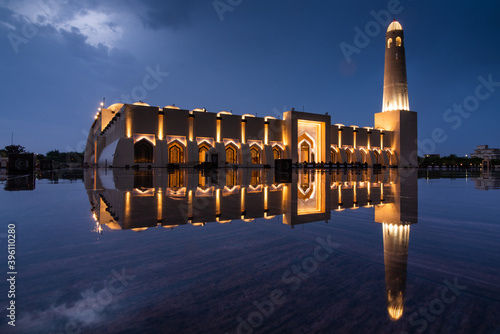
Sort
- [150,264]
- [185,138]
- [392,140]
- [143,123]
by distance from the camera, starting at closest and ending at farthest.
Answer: [150,264]
[143,123]
[185,138]
[392,140]

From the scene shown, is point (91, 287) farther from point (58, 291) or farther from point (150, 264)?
point (150, 264)

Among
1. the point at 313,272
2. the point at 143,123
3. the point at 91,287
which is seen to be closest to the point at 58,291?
the point at 91,287

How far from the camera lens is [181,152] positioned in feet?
104

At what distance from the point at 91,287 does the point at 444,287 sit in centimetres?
140

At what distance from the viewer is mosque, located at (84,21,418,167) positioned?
28.9 meters

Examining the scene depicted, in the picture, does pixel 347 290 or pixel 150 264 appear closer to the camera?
pixel 347 290

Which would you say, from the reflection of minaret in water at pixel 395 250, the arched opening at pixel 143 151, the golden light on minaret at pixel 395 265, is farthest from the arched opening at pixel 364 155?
the golden light on minaret at pixel 395 265

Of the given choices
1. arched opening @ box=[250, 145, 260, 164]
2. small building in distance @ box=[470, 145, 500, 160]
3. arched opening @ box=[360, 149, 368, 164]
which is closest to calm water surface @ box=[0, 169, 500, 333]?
arched opening @ box=[250, 145, 260, 164]

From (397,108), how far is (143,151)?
4316cm

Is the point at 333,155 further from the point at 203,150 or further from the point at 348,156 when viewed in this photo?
the point at 203,150

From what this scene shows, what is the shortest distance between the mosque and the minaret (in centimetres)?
15

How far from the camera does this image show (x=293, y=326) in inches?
32.7

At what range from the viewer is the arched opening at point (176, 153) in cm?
3139

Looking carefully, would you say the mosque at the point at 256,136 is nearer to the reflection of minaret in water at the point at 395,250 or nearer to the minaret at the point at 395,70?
the minaret at the point at 395,70
